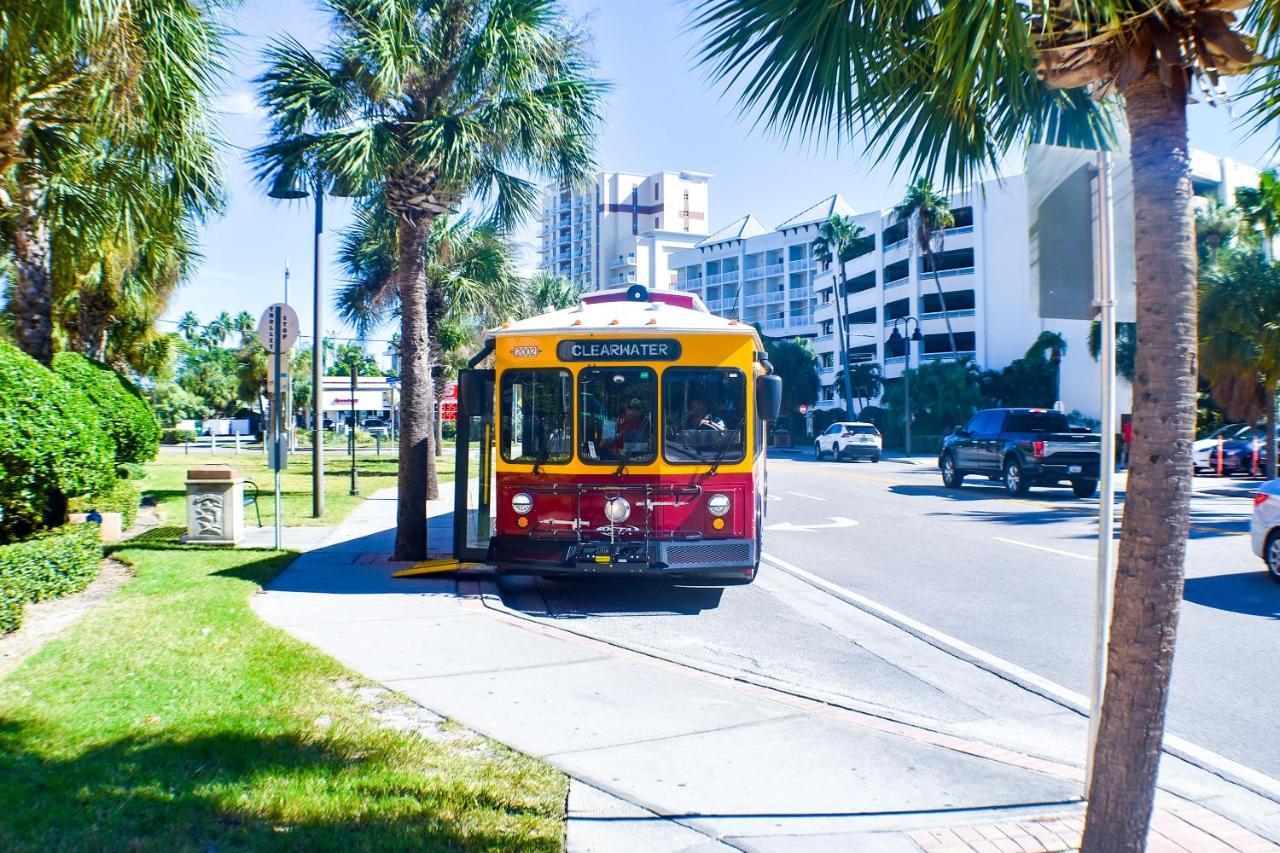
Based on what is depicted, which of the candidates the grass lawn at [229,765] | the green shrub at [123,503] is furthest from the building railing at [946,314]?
the grass lawn at [229,765]

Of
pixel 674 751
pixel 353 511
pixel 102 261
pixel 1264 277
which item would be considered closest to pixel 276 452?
pixel 102 261

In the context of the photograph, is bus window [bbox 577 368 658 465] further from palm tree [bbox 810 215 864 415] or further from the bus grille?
palm tree [bbox 810 215 864 415]

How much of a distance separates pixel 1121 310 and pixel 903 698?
3420mm

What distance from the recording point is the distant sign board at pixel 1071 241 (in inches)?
170

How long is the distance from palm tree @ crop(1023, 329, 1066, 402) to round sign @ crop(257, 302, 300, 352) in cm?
4645

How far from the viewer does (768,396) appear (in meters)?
9.68

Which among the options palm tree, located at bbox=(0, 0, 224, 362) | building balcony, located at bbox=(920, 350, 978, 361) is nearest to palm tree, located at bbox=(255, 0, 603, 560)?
palm tree, located at bbox=(0, 0, 224, 362)

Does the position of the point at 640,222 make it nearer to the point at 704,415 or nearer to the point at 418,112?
the point at 418,112

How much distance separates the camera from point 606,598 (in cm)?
1051

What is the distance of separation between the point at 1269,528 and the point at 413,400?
33.1 feet

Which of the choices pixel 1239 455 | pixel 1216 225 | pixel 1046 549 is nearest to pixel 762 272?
pixel 1216 225

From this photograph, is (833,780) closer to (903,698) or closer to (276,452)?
(903,698)

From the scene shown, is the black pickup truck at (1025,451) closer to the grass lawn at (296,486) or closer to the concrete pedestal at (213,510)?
→ the grass lawn at (296,486)

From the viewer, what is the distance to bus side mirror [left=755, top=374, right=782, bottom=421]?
31.7 ft
